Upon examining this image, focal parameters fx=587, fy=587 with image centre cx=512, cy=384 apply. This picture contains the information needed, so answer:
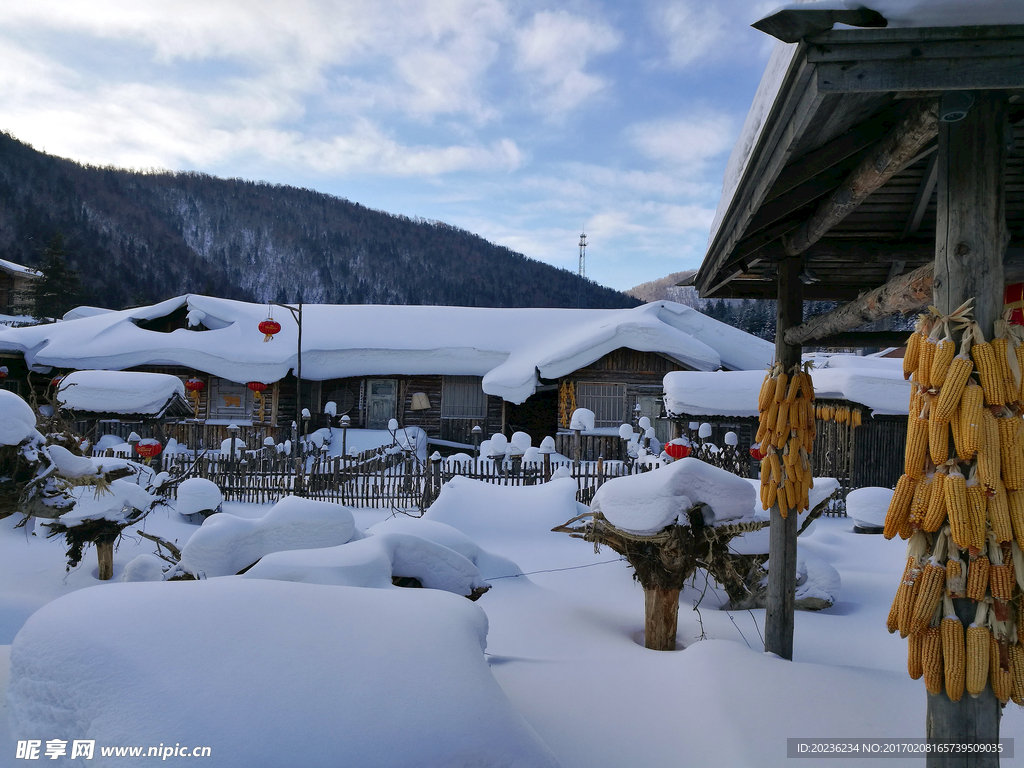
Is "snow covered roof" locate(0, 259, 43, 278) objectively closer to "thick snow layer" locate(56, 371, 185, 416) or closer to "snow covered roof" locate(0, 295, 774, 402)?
"snow covered roof" locate(0, 295, 774, 402)

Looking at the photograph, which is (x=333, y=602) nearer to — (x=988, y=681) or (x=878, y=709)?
(x=988, y=681)

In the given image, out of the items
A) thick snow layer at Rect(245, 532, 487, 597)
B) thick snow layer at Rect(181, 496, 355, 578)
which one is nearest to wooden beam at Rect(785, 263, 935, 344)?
thick snow layer at Rect(245, 532, 487, 597)

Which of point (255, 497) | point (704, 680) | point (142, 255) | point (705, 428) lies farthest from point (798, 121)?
point (142, 255)

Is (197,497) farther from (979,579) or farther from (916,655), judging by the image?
(979,579)

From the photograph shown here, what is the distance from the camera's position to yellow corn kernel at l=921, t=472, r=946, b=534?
2582mm

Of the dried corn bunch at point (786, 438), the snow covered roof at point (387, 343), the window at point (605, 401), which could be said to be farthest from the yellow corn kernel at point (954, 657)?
the window at point (605, 401)

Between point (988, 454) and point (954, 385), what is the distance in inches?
12.5

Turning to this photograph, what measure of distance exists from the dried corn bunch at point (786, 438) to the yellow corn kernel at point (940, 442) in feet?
8.49

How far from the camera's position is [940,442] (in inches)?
103

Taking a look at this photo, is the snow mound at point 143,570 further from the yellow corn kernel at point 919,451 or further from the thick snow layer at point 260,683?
the yellow corn kernel at point 919,451

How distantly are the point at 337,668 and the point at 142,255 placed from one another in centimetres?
7839

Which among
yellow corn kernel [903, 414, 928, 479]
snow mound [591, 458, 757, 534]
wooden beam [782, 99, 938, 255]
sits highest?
wooden beam [782, 99, 938, 255]


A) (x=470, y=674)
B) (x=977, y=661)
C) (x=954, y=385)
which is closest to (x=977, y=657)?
(x=977, y=661)

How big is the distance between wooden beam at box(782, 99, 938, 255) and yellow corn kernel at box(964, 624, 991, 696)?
228 cm
